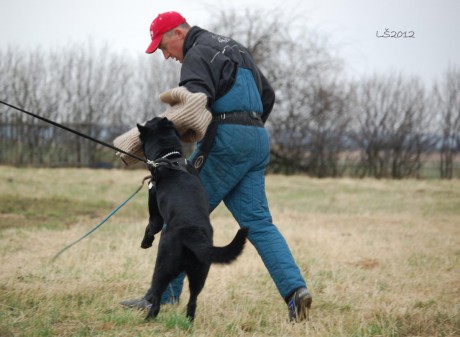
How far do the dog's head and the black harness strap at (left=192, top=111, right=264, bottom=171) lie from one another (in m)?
0.15

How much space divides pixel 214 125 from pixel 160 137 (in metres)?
0.34

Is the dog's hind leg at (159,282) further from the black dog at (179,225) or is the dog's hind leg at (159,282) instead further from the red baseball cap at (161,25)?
the red baseball cap at (161,25)

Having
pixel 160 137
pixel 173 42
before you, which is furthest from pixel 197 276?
pixel 173 42

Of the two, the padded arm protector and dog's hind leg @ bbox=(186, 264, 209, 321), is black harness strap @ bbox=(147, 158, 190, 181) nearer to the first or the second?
the padded arm protector

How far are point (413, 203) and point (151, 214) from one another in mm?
8997

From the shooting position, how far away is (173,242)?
2834 millimetres

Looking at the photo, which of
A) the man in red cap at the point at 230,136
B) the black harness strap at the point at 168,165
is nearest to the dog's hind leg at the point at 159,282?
the man in red cap at the point at 230,136

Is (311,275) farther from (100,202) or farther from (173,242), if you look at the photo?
(100,202)

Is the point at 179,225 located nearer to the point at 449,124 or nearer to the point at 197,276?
the point at 197,276

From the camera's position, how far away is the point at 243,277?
440 cm

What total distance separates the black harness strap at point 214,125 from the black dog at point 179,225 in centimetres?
17

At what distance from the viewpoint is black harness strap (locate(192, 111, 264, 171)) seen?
3295 millimetres

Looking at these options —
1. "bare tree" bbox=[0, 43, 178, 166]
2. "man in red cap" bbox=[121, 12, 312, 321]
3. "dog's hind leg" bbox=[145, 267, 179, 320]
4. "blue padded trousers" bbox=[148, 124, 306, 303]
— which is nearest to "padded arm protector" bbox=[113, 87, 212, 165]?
"man in red cap" bbox=[121, 12, 312, 321]

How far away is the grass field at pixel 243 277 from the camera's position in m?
3.01
